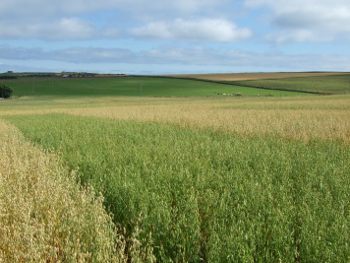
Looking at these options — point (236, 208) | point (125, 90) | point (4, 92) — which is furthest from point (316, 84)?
point (236, 208)

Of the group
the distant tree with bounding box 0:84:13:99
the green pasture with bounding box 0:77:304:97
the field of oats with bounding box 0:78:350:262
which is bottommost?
the field of oats with bounding box 0:78:350:262

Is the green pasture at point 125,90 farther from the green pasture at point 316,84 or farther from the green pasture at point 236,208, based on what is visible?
the green pasture at point 236,208

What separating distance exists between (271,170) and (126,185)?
112 inches

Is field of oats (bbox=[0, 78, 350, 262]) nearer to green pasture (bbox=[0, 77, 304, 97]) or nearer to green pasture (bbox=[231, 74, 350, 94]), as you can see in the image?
green pasture (bbox=[0, 77, 304, 97])

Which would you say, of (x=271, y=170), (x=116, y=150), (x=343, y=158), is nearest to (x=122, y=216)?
(x=271, y=170)

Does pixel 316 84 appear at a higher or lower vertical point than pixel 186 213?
higher

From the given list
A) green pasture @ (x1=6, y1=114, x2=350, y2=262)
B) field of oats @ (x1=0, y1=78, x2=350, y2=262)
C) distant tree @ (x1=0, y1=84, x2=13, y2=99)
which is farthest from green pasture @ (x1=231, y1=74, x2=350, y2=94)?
field of oats @ (x1=0, y1=78, x2=350, y2=262)

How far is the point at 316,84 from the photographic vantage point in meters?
80.8

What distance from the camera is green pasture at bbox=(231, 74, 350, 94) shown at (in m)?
69.9

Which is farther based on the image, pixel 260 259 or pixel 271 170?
pixel 271 170

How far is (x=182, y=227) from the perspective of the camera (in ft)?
13.4

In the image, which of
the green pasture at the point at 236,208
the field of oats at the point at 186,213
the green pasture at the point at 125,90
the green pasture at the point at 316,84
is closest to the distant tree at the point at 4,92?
the green pasture at the point at 125,90

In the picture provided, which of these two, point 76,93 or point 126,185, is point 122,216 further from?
point 76,93

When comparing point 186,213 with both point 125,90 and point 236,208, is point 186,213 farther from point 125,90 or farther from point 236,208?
point 125,90
